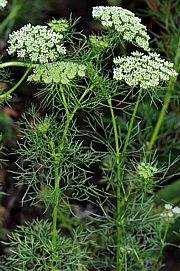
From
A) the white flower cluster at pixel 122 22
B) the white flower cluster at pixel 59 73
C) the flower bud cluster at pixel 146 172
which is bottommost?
the flower bud cluster at pixel 146 172

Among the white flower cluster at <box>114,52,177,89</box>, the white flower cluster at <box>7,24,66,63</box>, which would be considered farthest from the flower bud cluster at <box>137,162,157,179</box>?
the white flower cluster at <box>7,24,66,63</box>

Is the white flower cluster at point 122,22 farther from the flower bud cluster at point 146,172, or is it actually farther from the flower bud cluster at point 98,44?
the flower bud cluster at point 146,172

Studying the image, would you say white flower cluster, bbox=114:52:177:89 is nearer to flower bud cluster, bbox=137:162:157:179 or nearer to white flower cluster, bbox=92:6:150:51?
white flower cluster, bbox=92:6:150:51

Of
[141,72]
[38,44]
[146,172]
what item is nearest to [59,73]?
[38,44]

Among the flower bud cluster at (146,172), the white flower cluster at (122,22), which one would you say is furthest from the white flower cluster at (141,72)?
the flower bud cluster at (146,172)

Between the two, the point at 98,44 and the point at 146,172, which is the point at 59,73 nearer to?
the point at 98,44

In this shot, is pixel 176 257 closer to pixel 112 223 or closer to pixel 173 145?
pixel 173 145

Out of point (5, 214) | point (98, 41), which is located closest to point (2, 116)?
point (5, 214)

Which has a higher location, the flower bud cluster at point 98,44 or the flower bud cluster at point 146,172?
the flower bud cluster at point 98,44

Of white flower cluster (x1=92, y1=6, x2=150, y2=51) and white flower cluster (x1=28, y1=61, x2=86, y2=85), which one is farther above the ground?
white flower cluster (x1=92, y1=6, x2=150, y2=51)

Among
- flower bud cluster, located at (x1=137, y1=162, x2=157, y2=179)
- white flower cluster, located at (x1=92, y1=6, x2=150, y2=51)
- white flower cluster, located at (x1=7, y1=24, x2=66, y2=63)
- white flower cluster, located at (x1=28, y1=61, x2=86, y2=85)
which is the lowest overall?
flower bud cluster, located at (x1=137, y1=162, x2=157, y2=179)

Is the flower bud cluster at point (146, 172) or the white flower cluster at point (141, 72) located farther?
the flower bud cluster at point (146, 172)
